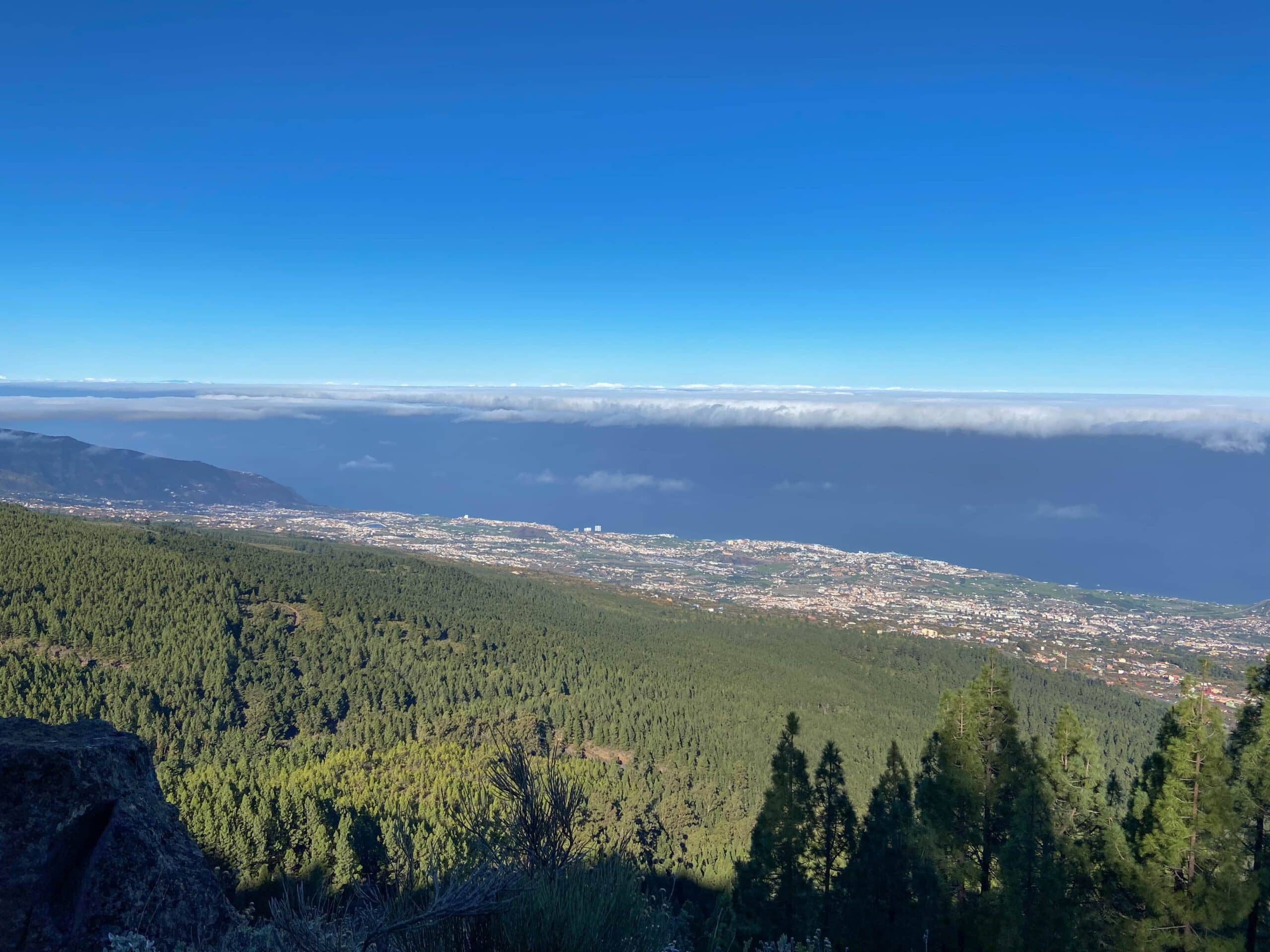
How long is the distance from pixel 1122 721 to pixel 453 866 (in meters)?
59.9

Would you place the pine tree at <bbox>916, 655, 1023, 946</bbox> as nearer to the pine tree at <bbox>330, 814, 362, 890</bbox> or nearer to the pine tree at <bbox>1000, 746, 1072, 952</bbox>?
the pine tree at <bbox>1000, 746, 1072, 952</bbox>

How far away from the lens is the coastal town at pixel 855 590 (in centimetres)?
7644

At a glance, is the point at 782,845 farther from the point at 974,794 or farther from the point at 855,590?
the point at 855,590

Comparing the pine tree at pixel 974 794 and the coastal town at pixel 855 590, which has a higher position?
the pine tree at pixel 974 794

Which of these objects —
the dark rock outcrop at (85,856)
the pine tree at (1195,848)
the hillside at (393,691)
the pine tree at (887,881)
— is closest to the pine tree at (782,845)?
the pine tree at (887,881)

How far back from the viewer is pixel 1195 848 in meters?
7.96

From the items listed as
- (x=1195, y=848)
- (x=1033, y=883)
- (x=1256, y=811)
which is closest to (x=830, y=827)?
(x=1033, y=883)

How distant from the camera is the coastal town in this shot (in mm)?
76438

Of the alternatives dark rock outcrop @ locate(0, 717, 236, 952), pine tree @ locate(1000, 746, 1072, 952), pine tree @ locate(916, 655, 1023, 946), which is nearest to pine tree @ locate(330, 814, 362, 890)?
dark rock outcrop @ locate(0, 717, 236, 952)

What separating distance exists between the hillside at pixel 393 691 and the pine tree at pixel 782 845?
13886mm

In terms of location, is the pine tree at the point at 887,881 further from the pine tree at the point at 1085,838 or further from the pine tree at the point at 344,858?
the pine tree at the point at 344,858

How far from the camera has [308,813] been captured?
22.9 meters

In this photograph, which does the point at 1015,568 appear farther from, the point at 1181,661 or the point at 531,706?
the point at 531,706

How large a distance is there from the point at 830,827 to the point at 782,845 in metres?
1.02
